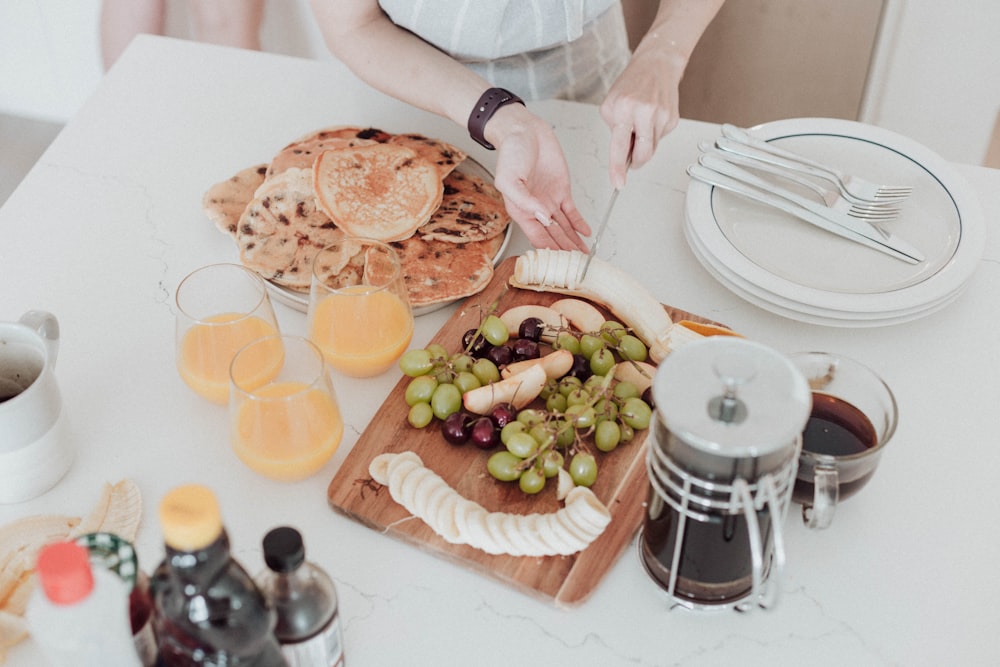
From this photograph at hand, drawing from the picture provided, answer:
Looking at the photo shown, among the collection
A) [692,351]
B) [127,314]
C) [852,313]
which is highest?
[692,351]

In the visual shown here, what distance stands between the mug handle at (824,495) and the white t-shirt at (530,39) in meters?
0.97

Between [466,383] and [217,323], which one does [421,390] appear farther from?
[217,323]

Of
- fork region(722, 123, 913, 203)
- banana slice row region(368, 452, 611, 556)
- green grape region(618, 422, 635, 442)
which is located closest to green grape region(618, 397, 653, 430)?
green grape region(618, 422, 635, 442)

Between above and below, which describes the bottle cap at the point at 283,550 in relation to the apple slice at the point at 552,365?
above

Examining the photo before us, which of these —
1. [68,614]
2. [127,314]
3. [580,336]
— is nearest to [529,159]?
[580,336]

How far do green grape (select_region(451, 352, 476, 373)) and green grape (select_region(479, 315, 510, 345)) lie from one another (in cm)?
4

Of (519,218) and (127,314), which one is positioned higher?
(519,218)

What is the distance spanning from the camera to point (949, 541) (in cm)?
104

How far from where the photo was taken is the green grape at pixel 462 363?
1143mm

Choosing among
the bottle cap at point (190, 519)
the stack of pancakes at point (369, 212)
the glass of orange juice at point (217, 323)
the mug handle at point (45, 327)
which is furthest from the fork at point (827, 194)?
the bottle cap at point (190, 519)

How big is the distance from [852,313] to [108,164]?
1.14 meters

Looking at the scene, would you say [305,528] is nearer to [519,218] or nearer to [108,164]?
[519,218]

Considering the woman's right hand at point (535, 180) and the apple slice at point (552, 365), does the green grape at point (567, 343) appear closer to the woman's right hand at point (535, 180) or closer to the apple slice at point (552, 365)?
the apple slice at point (552, 365)

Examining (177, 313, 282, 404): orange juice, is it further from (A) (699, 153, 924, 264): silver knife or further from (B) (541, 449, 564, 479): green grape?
(A) (699, 153, 924, 264): silver knife
